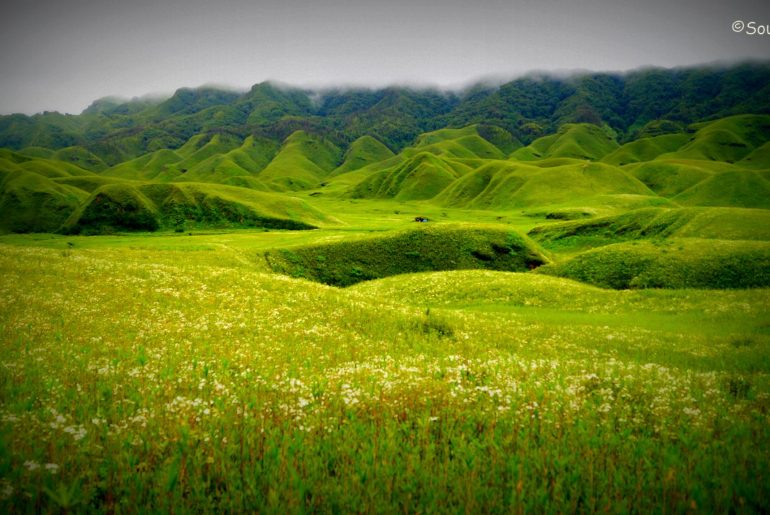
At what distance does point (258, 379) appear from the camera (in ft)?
31.0

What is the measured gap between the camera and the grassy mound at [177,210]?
9812cm

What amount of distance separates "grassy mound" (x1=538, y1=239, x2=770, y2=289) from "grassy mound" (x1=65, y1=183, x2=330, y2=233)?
83036mm

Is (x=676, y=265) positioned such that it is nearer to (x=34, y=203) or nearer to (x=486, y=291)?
(x=486, y=291)

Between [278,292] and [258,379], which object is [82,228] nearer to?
[278,292]

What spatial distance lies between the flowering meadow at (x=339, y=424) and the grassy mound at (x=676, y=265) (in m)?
28.4

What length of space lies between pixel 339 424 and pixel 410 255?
5762 centimetres

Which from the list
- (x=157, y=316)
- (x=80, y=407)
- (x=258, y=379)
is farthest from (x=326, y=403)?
(x=157, y=316)

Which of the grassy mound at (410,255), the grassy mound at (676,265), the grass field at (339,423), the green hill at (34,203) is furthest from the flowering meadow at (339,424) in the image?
the green hill at (34,203)

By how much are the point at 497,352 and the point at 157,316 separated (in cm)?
1575

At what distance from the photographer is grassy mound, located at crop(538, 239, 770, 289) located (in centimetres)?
3991

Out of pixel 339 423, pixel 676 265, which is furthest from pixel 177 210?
pixel 339 423

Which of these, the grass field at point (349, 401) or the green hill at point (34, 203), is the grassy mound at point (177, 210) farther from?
the grass field at point (349, 401)

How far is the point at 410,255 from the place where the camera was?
6419 centimetres

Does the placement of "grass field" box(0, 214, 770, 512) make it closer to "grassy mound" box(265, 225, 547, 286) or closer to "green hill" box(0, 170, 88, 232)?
"grassy mound" box(265, 225, 547, 286)
